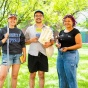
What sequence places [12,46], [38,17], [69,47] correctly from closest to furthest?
[69,47] → [12,46] → [38,17]

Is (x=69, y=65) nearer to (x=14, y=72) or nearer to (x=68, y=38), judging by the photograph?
(x=68, y=38)

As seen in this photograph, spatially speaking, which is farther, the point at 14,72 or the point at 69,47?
the point at 14,72

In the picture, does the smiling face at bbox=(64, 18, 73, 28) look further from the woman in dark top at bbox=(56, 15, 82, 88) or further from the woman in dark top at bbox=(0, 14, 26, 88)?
the woman in dark top at bbox=(0, 14, 26, 88)

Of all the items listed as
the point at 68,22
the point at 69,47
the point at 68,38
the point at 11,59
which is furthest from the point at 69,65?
the point at 11,59

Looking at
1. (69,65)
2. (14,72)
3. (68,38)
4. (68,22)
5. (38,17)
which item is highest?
(38,17)

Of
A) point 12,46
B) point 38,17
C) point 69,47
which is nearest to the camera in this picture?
point 69,47

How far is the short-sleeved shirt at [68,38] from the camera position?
488cm

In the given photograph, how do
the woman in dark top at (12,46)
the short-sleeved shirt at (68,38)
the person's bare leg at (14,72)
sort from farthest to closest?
1. the person's bare leg at (14,72)
2. the woman in dark top at (12,46)
3. the short-sleeved shirt at (68,38)

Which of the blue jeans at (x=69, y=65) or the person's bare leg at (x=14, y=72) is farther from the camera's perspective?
the person's bare leg at (x=14, y=72)

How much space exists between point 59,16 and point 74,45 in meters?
16.0

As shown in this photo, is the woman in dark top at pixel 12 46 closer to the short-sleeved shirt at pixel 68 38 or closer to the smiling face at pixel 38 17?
the smiling face at pixel 38 17

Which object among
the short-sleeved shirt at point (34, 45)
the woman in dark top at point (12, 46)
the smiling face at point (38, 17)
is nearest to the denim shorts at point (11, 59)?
the woman in dark top at point (12, 46)

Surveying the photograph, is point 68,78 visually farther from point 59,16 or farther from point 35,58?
point 59,16

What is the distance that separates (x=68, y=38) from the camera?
16.1ft
